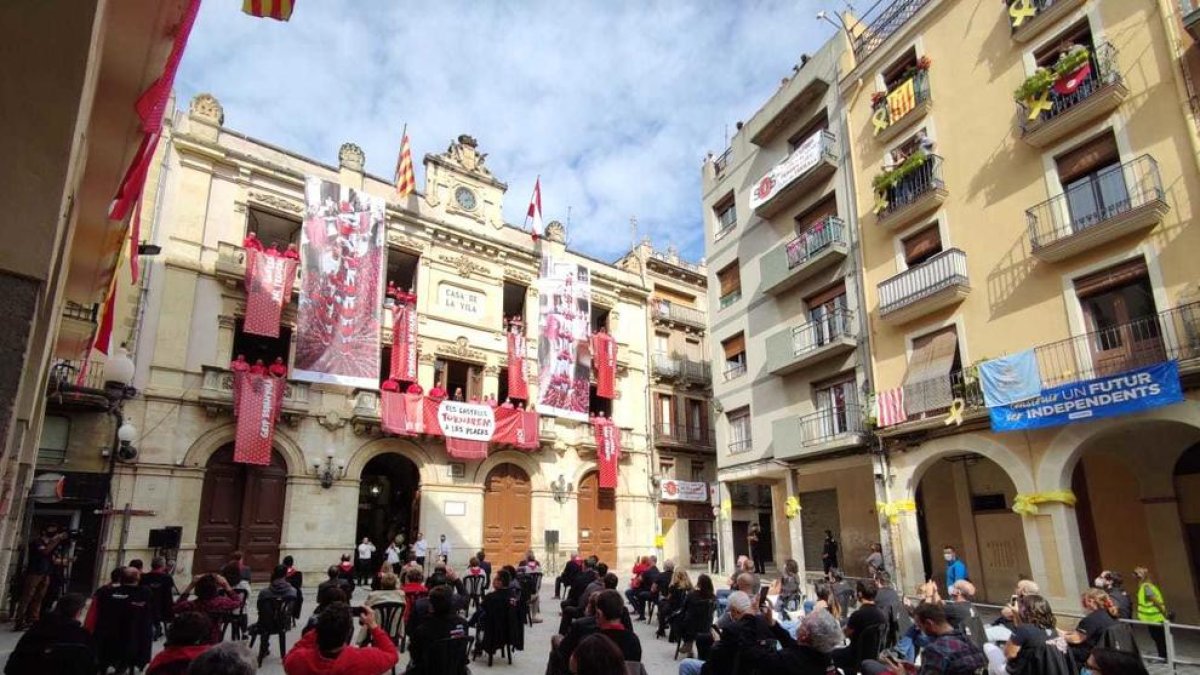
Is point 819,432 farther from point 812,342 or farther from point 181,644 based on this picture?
point 181,644

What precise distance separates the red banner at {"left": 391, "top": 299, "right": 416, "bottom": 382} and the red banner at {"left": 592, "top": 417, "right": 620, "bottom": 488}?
7549 millimetres

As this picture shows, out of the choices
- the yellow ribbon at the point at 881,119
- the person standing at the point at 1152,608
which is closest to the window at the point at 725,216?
the yellow ribbon at the point at 881,119

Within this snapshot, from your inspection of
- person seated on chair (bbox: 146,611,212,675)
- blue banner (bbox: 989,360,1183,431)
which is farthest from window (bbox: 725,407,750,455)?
person seated on chair (bbox: 146,611,212,675)

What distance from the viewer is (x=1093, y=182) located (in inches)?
509

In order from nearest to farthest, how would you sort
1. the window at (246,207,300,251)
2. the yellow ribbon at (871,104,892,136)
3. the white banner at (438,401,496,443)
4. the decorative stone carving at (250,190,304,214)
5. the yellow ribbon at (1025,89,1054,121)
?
the yellow ribbon at (1025,89,1054,121), the yellow ribbon at (871,104,892,136), the decorative stone carving at (250,190,304,214), the window at (246,207,300,251), the white banner at (438,401,496,443)

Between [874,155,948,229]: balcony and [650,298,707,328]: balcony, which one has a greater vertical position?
[650,298,707,328]: balcony

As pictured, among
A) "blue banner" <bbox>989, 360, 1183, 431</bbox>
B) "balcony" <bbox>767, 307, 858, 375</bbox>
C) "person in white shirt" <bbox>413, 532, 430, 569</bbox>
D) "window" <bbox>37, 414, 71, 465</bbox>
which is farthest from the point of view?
"person in white shirt" <bbox>413, 532, 430, 569</bbox>

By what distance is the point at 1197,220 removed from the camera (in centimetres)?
1141

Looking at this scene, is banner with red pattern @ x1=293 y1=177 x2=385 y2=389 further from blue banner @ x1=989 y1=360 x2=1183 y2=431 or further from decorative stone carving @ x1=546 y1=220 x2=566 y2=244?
blue banner @ x1=989 y1=360 x2=1183 y2=431

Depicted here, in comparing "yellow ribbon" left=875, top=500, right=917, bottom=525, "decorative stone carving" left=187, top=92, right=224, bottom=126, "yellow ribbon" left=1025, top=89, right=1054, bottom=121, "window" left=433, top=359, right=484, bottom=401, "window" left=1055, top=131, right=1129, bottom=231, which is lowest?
"yellow ribbon" left=875, top=500, right=917, bottom=525

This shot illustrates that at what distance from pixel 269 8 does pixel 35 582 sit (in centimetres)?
1176

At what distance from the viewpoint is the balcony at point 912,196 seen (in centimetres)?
1578

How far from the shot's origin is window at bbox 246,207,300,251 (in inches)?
843

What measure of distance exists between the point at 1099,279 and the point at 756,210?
9.89m
